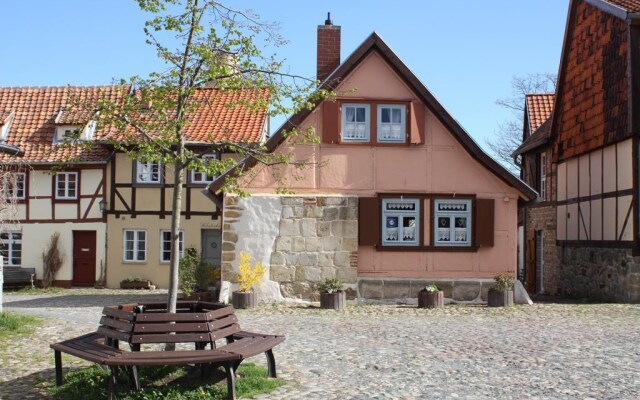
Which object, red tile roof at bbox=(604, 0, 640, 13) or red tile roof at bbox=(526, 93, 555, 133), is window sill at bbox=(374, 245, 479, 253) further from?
red tile roof at bbox=(526, 93, 555, 133)

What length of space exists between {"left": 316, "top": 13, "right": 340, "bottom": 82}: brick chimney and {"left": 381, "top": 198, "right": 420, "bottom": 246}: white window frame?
445cm

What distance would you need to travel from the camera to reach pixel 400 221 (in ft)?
62.5

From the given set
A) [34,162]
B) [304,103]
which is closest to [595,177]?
[304,103]

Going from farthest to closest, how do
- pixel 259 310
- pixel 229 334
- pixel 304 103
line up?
pixel 259 310 → pixel 304 103 → pixel 229 334

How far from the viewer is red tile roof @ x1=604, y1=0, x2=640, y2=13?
756 inches

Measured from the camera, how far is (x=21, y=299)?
22969mm

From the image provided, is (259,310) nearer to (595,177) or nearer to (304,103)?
(304,103)

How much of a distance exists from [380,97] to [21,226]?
1564 centimetres

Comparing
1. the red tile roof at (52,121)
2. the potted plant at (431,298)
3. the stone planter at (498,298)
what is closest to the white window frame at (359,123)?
the potted plant at (431,298)

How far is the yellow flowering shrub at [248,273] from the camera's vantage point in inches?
705

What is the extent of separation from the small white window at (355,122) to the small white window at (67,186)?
13.2 meters

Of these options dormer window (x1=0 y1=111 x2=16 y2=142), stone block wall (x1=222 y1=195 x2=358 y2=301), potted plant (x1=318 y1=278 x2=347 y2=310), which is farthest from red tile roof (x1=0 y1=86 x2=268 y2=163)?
potted plant (x1=318 y1=278 x2=347 y2=310)

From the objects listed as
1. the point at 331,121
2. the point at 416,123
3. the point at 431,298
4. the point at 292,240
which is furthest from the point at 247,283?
the point at 416,123

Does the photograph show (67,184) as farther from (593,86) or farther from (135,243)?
(593,86)
